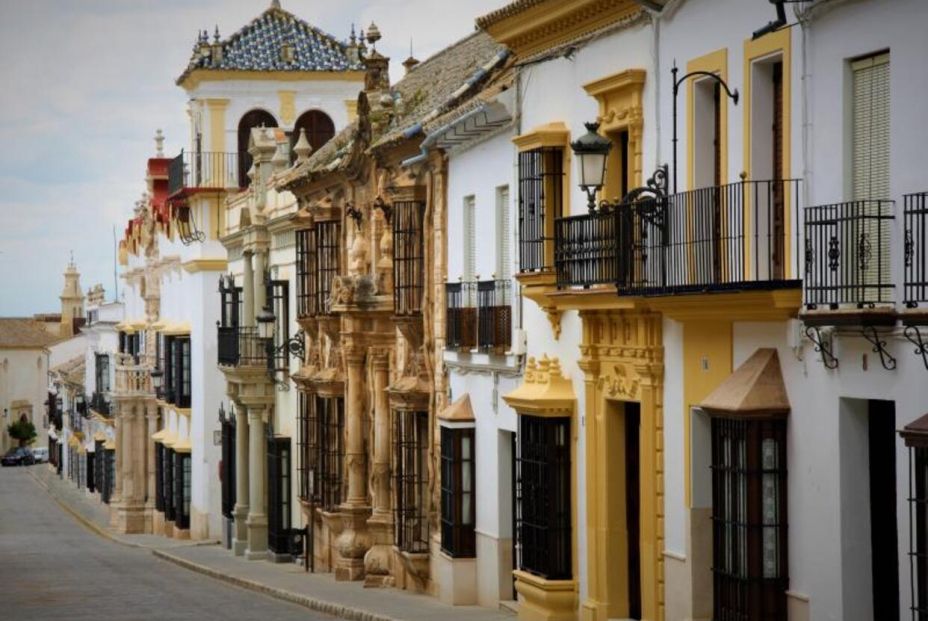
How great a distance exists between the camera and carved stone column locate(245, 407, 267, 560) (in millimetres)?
40500

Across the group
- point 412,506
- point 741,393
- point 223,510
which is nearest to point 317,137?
point 223,510

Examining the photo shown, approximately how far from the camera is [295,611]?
92.3ft

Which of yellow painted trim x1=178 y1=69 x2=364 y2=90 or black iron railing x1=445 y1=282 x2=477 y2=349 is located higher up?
yellow painted trim x1=178 y1=69 x2=364 y2=90

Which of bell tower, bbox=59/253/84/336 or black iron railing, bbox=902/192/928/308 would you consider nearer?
black iron railing, bbox=902/192/928/308

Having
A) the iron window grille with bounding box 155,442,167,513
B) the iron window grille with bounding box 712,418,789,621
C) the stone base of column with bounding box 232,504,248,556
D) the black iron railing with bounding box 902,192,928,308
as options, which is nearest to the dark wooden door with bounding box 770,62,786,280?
the iron window grille with bounding box 712,418,789,621

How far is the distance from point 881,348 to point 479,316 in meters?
10.8

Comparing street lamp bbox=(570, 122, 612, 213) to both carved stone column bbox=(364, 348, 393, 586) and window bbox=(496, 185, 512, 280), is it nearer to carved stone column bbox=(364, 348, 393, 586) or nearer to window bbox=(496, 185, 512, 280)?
window bbox=(496, 185, 512, 280)

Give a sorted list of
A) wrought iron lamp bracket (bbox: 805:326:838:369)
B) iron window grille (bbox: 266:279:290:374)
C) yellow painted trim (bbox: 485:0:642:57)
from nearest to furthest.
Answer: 1. wrought iron lamp bracket (bbox: 805:326:838:369)
2. yellow painted trim (bbox: 485:0:642:57)
3. iron window grille (bbox: 266:279:290:374)

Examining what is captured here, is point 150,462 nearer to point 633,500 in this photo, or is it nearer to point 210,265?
point 210,265

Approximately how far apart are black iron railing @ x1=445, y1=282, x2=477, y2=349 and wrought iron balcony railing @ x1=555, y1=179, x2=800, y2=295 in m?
5.44

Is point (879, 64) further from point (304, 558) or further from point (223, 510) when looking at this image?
point (223, 510)

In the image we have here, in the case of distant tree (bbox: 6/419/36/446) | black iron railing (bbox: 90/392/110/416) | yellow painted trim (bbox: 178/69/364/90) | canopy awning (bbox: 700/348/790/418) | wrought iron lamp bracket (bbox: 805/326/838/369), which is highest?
yellow painted trim (bbox: 178/69/364/90)

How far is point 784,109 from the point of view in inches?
Answer: 618

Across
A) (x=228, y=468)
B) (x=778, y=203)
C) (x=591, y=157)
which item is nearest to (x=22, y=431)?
(x=228, y=468)
